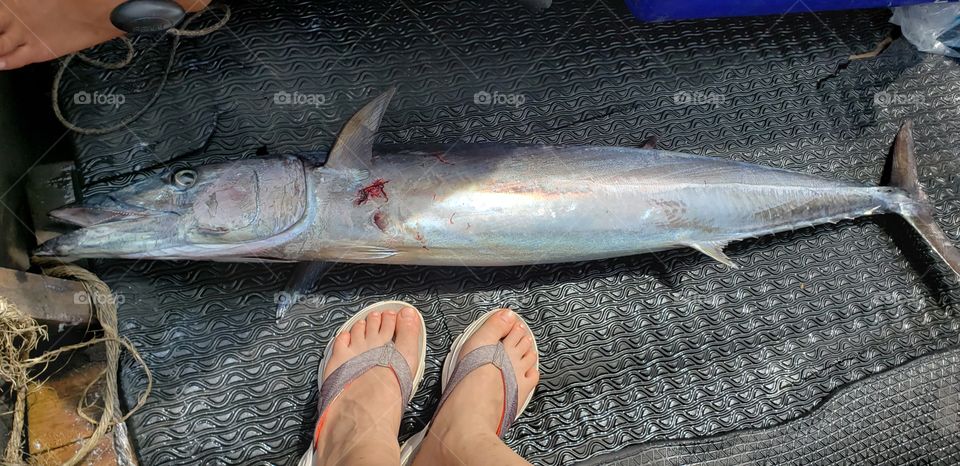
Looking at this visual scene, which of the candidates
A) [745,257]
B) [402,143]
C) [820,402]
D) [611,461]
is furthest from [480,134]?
[820,402]

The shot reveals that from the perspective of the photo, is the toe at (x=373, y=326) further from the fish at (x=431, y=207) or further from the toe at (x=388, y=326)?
the fish at (x=431, y=207)

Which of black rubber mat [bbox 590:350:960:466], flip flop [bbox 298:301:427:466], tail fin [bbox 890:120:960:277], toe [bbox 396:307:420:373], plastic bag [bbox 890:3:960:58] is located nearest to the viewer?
flip flop [bbox 298:301:427:466]

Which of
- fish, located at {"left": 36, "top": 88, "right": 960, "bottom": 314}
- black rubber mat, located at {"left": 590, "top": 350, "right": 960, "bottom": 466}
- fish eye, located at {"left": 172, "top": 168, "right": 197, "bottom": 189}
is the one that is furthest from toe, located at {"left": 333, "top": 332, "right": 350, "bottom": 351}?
black rubber mat, located at {"left": 590, "top": 350, "right": 960, "bottom": 466}

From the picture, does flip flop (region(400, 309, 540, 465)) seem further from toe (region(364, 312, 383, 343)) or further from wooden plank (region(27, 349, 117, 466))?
wooden plank (region(27, 349, 117, 466))

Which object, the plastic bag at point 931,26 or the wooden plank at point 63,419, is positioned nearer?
the wooden plank at point 63,419

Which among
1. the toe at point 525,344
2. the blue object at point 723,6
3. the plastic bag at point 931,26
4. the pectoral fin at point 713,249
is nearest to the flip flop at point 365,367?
the toe at point 525,344

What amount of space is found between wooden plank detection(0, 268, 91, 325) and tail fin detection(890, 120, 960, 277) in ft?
11.2

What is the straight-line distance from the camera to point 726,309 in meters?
2.58

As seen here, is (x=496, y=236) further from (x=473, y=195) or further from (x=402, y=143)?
(x=402, y=143)

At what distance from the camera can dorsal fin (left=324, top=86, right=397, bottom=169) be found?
2.09 m

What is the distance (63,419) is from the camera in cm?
214

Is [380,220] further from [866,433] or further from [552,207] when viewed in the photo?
[866,433]

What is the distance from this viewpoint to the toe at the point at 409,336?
230cm

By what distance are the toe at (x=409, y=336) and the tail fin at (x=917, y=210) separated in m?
2.23
